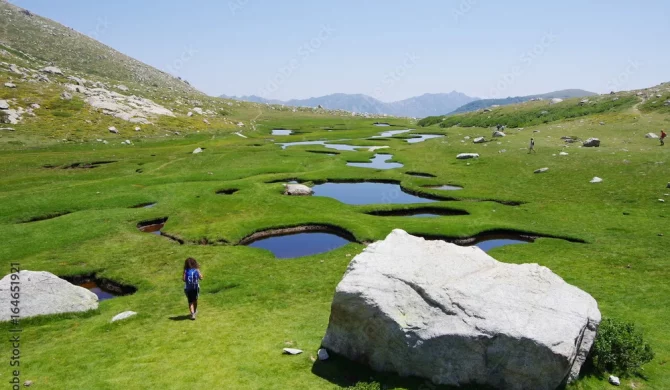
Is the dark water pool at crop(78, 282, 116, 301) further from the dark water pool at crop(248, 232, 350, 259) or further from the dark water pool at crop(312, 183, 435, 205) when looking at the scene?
the dark water pool at crop(312, 183, 435, 205)

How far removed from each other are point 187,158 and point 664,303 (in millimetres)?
78177

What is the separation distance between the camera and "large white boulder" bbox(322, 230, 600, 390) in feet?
44.7

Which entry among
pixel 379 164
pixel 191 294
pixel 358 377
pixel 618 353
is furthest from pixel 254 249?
pixel 379 164

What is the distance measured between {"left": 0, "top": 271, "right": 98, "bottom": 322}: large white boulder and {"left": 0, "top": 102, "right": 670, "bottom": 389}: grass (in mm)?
617

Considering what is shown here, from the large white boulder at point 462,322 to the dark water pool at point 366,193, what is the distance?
35792 millimetres

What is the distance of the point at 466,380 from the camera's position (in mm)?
14203

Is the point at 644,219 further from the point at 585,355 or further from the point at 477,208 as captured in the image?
the point at 585,355

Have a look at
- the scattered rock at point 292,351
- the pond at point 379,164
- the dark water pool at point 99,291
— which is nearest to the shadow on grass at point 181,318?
the scattered rock at point 292,351

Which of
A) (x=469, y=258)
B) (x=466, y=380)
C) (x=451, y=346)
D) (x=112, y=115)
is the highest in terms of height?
(x=112, y=115)

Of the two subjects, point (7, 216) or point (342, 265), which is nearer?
point (342, 265)

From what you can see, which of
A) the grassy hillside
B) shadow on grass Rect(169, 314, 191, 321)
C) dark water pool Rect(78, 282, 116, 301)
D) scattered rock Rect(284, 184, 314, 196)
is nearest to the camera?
shadow on grass Rect(169, 314, 191, 321)

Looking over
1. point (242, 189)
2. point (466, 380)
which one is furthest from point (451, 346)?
point (242, 189)

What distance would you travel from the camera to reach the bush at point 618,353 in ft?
51.4

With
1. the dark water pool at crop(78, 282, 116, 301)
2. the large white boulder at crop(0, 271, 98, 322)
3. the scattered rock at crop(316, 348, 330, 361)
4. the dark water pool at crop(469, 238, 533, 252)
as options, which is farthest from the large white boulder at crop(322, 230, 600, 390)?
the dark water pool at crop(469, 238, 533, 252)
